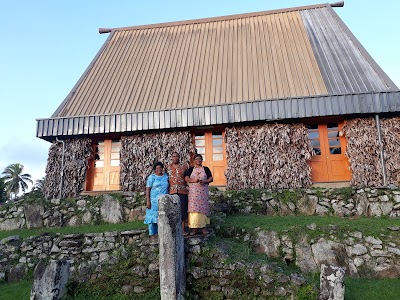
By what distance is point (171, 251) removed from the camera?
5.74 meters

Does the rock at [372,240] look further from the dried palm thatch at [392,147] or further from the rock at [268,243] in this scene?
the dried palm thatch at [392,147]

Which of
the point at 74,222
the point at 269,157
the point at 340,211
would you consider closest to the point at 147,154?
the point at 74,222

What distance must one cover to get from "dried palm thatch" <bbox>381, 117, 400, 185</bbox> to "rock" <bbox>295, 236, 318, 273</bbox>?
17.2ft

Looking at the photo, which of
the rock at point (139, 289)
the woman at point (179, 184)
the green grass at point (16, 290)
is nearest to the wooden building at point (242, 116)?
the woman at point (179, 184)

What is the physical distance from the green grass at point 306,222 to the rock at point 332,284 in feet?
7.53

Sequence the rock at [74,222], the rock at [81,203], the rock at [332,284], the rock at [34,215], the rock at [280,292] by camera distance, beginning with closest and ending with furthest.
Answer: the rock at [332,284], the rock at [280,292], the rock at [74,222], the rock at [34,215], the rock at [81,203]

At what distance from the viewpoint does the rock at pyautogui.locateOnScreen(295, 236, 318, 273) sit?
24.4 feet

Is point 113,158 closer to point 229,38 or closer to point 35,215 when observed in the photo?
point 35,215

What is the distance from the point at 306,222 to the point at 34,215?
7871mm

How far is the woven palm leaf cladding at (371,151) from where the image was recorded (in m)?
11.3

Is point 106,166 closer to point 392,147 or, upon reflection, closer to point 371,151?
point 371,151

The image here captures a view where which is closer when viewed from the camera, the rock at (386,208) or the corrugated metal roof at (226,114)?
the rock at (386,208)

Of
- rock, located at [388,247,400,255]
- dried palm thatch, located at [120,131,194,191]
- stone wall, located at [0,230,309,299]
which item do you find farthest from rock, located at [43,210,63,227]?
rock, located at [388,247,400,255]

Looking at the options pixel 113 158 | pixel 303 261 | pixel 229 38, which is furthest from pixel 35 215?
pixel 229 38
